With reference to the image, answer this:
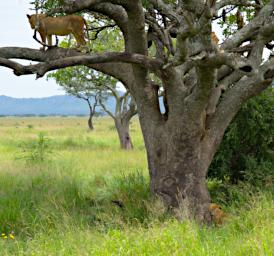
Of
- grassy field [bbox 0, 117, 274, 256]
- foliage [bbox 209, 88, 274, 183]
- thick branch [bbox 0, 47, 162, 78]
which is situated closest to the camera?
grassy field [bbox 0, 117, 274, 256]

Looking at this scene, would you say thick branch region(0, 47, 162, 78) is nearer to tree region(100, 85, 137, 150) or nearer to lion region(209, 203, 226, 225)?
lion region(209, 203, 226, 225)

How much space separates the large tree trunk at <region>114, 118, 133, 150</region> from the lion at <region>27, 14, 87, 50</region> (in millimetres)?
13970

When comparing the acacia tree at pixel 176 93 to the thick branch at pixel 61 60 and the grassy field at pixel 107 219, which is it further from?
the grassy field at pixel 107 219

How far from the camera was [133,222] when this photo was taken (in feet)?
24.0

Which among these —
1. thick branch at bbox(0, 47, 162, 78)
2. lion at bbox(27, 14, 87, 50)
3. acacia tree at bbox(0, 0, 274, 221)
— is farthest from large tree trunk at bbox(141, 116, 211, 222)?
lion at bbox(27, 14, 87, 50)

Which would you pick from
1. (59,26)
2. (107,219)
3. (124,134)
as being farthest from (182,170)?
(124,134)

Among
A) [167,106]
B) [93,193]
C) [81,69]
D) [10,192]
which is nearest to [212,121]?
[167,106]

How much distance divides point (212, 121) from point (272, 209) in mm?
2064

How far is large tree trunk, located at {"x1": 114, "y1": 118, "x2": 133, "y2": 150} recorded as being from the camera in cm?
2242

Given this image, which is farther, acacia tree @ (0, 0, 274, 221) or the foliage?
the foliage

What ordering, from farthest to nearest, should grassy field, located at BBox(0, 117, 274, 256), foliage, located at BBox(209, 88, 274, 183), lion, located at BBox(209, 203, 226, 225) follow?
1. foliage, located at BBox(209, 88, 274, 183)
2. lion, located at BBox(209, 203, 226, 225)
3. grassy field, located at BBox(0, 117, 274, 256)

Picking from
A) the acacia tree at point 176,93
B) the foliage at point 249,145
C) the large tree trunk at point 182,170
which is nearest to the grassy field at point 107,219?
the large tree trunk at point 182,170

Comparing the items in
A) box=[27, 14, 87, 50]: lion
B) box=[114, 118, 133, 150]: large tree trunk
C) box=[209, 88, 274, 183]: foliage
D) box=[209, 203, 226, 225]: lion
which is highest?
box=[27, 14, 87, 50]: lion

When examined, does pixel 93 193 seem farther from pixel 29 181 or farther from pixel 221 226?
pixel 221 226
